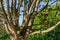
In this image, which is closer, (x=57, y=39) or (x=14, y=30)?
(x=14, y=30)

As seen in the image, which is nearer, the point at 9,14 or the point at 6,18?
the point at 6,18

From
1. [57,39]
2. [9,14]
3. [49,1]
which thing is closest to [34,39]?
[57,39]

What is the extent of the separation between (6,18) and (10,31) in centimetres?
68

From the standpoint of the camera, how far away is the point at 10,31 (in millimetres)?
5273

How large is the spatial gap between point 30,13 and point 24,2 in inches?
20.8

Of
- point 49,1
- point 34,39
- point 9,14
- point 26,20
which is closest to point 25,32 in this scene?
point 26,20

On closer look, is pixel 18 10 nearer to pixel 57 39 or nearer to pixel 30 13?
pixel 30 13

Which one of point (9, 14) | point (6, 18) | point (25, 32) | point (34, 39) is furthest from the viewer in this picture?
point (34, 39)

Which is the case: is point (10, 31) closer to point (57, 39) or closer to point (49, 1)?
point (49, 1)

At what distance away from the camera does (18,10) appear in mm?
5406

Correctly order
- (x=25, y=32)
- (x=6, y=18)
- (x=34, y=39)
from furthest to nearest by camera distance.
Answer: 1. (x=34, y=39)
2. (x=25, y=32)
3. (x=6, y=18)

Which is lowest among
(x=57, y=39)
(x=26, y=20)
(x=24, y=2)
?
(x=57, y=39)

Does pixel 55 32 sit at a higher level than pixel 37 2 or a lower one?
lower

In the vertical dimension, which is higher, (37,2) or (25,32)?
(37,2)
